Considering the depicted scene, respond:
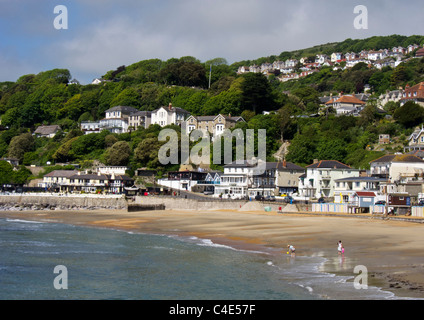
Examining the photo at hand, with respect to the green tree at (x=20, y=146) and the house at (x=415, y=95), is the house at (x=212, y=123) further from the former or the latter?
the green tree at (x=20, y=146)

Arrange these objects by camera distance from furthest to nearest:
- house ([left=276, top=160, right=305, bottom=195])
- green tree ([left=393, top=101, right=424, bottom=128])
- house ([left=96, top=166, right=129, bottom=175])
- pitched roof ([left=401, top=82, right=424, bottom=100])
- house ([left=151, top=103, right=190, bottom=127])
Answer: house ([left=151, top=103, right=190, bottom=127]) → house ([left=96, top=166, right=129, bottom=175]) → pitched roof ([left=401, top=82, right=424, bottom=100]) → green tree ([left=393, top=101, right=424, bottom=128]) → house ([left=276, top=160, right=305, bottom=195])

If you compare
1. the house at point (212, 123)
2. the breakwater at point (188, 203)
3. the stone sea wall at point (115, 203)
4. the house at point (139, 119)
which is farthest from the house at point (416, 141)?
the house at point (139, 119)

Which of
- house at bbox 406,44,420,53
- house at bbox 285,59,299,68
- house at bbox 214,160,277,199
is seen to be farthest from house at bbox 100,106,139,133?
house at bbox 285,59,299,68

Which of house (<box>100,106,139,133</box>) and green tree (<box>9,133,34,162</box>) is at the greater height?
house (<box>100,106,139,133</box>)

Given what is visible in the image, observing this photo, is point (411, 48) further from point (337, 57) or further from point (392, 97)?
point (392, 97)

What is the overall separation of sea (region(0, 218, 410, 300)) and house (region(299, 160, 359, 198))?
26471 mm

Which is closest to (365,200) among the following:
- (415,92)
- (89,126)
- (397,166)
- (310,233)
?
(397,166)

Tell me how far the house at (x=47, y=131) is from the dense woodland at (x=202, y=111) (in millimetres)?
1851

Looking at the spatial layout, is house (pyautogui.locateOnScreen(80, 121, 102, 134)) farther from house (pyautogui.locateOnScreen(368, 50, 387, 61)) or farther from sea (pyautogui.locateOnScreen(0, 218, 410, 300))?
house (pyautogui.locateOnScreen(368, 50, 387, 61))

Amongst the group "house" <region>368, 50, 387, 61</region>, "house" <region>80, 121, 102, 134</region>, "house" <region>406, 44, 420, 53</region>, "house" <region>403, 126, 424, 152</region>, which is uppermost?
"house" <region>406, 44, 420, 53</region>

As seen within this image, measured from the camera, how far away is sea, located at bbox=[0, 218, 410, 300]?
18953 mm

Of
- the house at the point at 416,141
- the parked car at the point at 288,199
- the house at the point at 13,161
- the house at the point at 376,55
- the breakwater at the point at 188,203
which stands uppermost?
the house at the point at 376,55

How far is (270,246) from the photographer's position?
2978 centimetres

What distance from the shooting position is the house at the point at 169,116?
9169cm
